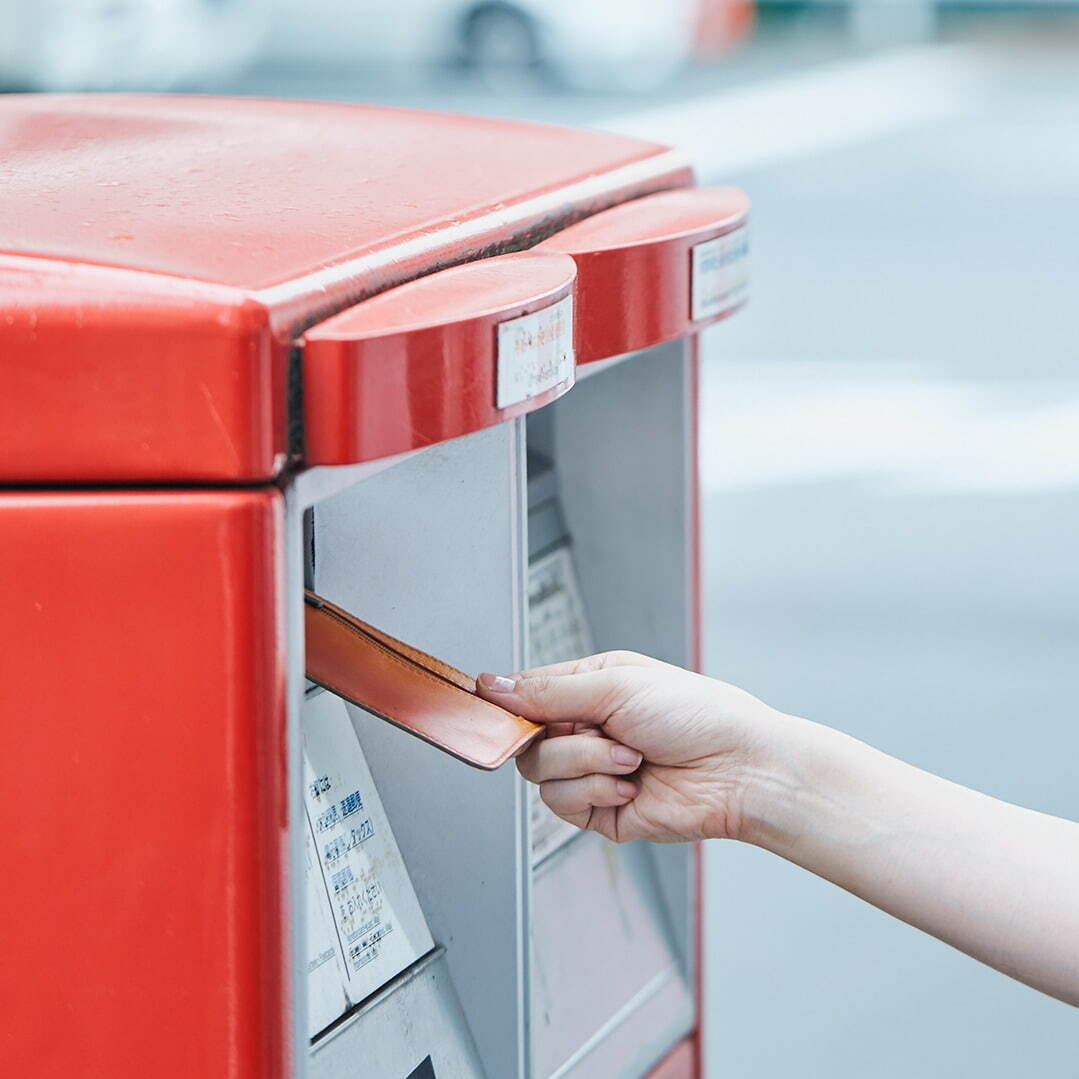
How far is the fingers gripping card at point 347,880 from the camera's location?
1.25m

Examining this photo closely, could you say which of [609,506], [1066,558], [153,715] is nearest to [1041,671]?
[1066,558]

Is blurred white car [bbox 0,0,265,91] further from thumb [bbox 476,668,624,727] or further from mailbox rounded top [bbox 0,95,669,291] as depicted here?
thumb [bbox 476,668,624,727]

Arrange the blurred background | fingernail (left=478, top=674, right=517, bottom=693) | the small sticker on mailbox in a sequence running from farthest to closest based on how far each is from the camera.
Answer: the blurred background < fingernail (left=478, top=674, right=517, bottom=693) < the small sticker on mailbox

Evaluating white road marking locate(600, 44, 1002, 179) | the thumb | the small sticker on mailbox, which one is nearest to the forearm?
the thumb

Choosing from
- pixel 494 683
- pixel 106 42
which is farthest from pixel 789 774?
pixel 106 42

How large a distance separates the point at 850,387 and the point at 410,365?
4.91 m

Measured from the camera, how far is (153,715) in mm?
941

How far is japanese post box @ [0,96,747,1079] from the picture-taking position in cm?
92

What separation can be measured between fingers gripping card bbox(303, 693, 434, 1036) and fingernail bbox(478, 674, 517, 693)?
0.13 meters

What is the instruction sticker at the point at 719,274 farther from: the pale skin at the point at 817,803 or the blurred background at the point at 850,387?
the blurred background at the point at 850,387

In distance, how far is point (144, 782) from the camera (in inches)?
37.4

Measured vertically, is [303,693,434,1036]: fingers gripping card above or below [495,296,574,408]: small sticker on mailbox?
below

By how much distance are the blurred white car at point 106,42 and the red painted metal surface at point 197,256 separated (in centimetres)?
895

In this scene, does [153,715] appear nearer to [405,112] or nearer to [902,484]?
[405,112]
